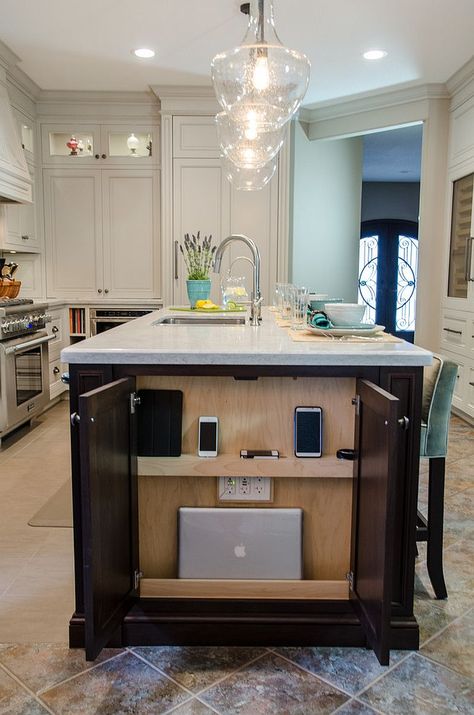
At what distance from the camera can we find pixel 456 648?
5.98 ft

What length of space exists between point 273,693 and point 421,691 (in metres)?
0.39

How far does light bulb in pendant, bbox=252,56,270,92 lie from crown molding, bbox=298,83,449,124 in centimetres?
301

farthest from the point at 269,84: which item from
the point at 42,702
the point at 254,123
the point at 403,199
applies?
the point at 403,199

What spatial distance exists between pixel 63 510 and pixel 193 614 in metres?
1.32

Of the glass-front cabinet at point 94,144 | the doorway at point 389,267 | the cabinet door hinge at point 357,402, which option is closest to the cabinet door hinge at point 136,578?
the cabinet door hinge at point 357,402

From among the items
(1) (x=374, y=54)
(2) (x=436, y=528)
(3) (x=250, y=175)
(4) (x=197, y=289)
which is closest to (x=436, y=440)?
(2) (x=436, y=528)

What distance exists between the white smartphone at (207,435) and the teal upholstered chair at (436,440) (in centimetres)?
71

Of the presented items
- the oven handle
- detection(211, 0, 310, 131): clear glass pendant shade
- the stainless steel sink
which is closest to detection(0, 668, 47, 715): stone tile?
the stainless steel sink

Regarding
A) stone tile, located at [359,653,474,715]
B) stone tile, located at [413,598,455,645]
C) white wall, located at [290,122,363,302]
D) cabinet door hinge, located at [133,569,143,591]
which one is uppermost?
white wall, located at [290,122,363,302]

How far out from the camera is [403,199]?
10.4 meters

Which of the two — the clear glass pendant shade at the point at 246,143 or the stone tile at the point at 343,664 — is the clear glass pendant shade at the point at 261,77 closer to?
the clear glass pendant shade at the point at 246,143

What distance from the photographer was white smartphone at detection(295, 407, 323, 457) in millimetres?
1853

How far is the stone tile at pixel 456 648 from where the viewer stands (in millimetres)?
1744

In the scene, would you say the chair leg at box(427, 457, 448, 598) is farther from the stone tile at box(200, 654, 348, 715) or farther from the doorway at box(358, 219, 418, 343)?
the doorway at box(358, 219, 418, 343)
